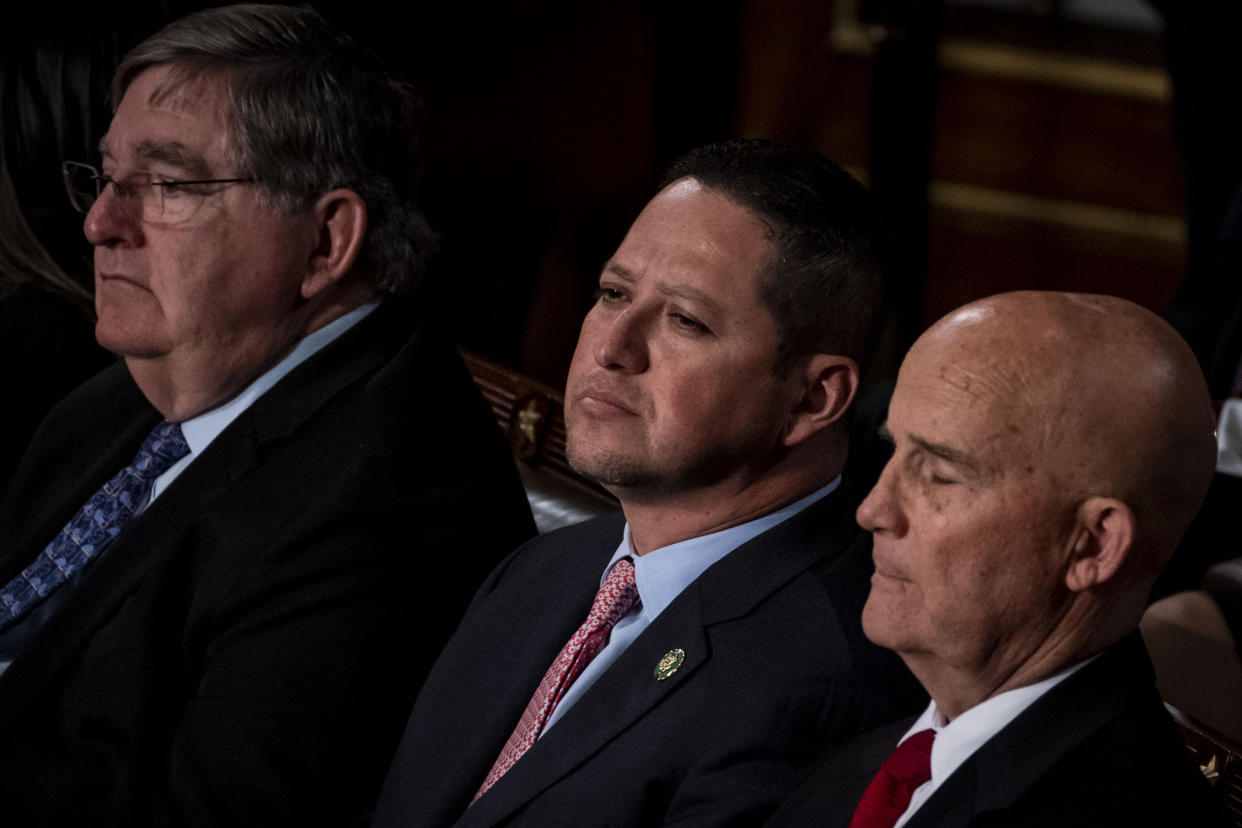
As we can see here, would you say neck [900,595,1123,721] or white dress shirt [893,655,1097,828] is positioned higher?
neck [900,595,1123,721]

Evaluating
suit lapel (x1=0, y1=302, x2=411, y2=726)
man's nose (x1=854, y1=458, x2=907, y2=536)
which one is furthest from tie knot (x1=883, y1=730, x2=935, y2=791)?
suit lapel (x1=0, y1=302, x2=411, y2=726)

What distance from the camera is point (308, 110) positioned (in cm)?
205

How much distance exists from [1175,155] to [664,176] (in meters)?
3.32

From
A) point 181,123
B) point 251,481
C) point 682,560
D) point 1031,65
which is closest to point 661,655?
point 682,560

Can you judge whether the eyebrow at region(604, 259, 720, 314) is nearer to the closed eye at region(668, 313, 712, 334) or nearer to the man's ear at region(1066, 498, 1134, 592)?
the closed eye at region(668, 313, 712, 334)

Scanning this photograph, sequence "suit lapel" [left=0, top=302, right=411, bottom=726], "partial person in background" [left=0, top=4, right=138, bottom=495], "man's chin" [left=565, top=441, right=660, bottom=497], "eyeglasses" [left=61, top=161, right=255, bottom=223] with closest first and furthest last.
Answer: "man's chin" [left=565, top=441, right=660, bottom=497], "suit lapel" [left=0, top=302, right=411, bottom=726], "eyeglasses" [left=61, top=161, right=255, bottom=223], "partial person in background" [left=0, top=4, right=138, bottom=495]

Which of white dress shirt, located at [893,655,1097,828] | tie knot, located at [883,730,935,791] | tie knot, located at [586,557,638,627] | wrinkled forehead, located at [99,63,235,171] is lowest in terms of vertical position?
tie knot, located at [586,557,638,627]

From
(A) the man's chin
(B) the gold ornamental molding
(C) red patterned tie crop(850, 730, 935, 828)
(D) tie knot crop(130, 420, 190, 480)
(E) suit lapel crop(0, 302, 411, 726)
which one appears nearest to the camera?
(C) red patterned tie crop(850, 730, 935, 828)

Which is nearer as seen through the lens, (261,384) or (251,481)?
(251,481)

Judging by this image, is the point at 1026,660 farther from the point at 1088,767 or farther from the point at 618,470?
the point at 618,470

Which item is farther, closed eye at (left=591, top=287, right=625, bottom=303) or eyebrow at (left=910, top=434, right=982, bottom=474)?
closed eye at (left=591, top=287, right=625, bottom=303)

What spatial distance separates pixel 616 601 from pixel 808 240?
→ 46cm

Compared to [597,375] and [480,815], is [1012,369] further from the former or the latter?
[480,815]

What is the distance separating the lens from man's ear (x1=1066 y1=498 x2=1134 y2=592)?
106 cm
